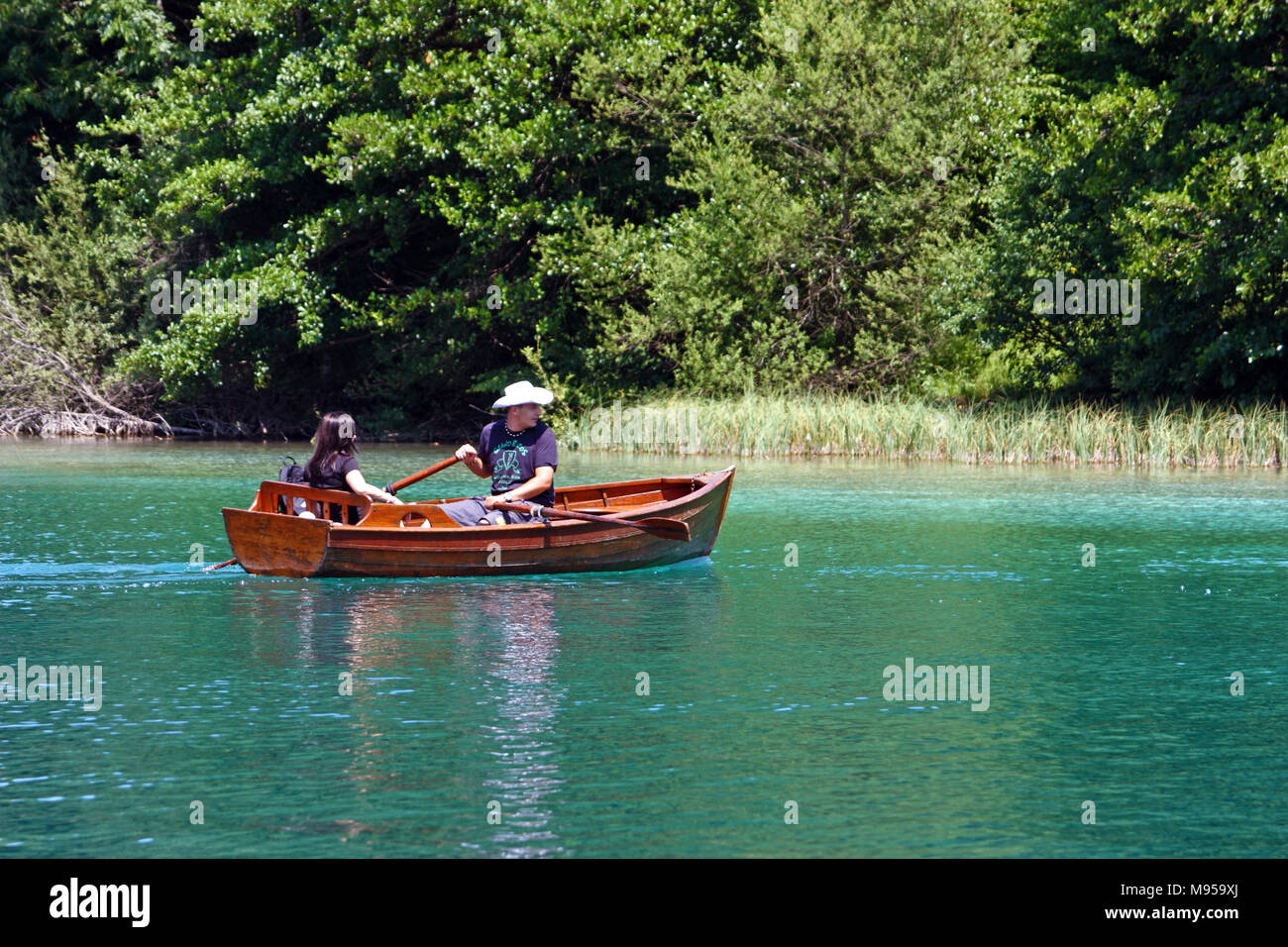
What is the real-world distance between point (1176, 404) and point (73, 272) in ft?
87.2

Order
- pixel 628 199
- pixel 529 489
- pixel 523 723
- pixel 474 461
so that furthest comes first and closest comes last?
pixel 628 199, pixel 474 461, pixel 529 489, pixel 523 723

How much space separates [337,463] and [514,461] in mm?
1612

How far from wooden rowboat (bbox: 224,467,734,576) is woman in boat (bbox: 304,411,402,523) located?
0.45ft

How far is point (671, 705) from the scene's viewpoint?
8.77 metres

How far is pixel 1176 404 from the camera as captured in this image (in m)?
30.4

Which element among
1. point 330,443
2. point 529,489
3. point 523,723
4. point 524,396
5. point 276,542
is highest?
point 524,396

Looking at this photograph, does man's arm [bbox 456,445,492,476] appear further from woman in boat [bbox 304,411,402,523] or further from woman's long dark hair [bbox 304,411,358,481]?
woman's long dark hair [bbox 304,411,358,481]

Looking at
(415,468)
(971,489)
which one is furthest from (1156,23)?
(415,468)

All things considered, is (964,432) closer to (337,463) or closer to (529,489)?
(529,489)

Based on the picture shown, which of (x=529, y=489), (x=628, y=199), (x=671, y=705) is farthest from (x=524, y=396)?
(x=628, y=199)

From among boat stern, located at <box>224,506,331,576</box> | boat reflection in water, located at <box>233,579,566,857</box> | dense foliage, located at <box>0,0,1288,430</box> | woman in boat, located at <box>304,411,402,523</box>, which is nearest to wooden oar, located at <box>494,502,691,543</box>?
boat reflection in water, located at <box>233,579,566,857</box>

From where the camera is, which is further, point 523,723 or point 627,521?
point 627,521

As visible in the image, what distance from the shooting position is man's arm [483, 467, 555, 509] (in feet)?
46.8

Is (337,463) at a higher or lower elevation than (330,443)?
lower
